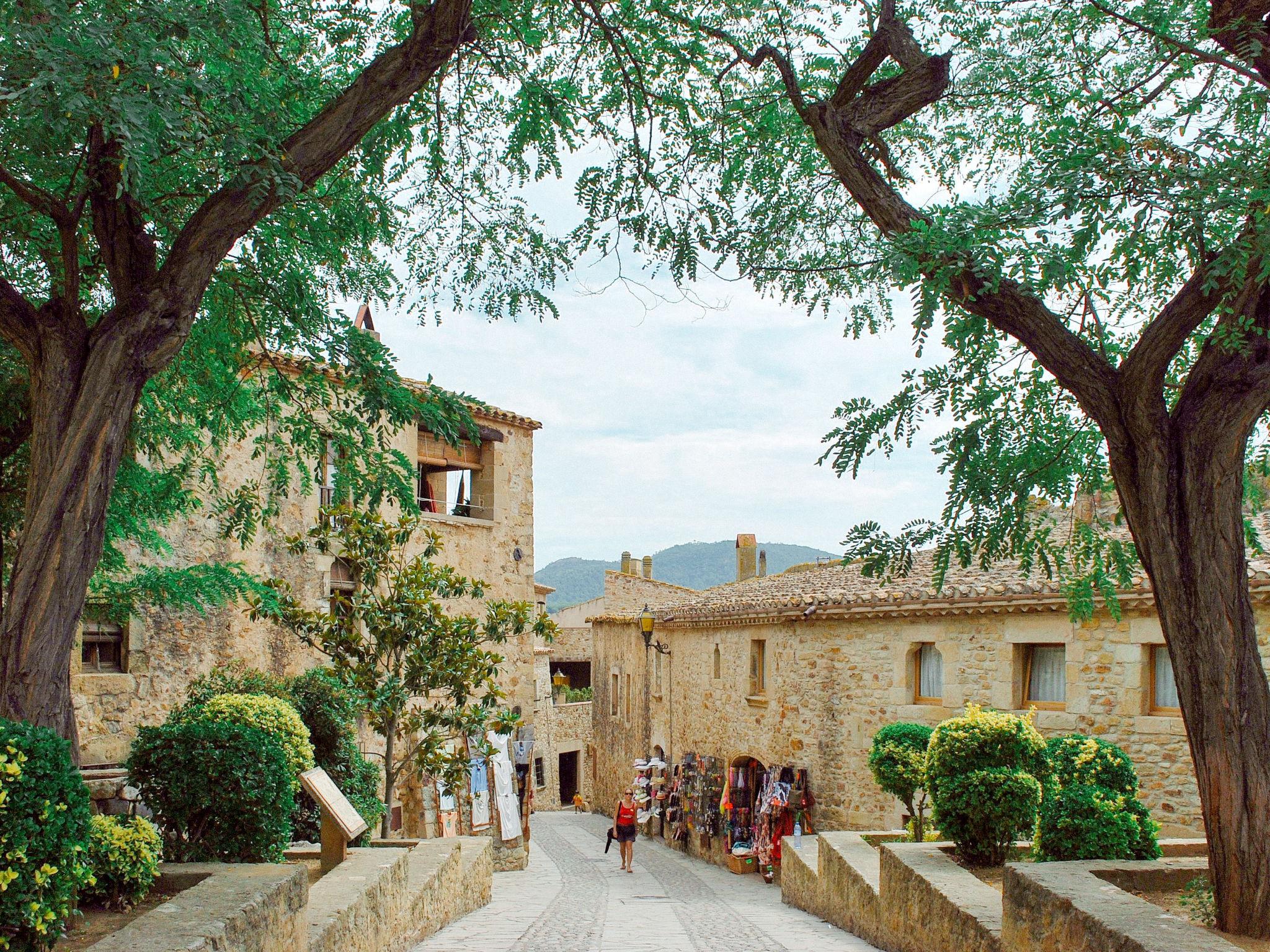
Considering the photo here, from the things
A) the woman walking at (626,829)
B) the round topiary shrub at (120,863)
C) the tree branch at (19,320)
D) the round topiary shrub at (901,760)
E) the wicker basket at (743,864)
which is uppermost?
the tree branch at (19,320)

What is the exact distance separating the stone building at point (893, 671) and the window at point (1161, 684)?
0.6 inches

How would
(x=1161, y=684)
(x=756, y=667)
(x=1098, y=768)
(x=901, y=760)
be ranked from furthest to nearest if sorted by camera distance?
(x=756, y=667) → (x=1161, y=684) → (x=901, y=760) → (x=1098, y=768)

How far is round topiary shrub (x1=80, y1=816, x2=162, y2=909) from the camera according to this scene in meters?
5.00

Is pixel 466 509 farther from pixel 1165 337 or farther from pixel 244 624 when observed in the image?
pixel 1165 337

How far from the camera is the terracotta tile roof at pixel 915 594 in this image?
1167cm

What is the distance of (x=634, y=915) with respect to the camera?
11.3 m

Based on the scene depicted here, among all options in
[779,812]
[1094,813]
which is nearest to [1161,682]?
[1094,813]

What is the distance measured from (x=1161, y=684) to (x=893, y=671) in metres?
3.83

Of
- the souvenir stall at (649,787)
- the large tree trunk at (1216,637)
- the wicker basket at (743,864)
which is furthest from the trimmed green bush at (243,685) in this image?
the souvenir stall at (649,787)

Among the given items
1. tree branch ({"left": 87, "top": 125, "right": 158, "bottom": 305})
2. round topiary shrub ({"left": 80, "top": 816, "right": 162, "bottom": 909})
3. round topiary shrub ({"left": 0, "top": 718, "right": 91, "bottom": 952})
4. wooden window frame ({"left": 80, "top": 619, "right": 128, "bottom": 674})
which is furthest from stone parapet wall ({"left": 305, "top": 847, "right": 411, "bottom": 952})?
wooden window frame ({"left": 80, "top": 619, "right": 128, "bottom": 674})

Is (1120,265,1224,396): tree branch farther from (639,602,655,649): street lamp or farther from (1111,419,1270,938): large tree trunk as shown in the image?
(639,602,655,649): street lamp

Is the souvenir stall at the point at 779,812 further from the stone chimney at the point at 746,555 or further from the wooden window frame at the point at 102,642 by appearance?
the stone chimney at the point at 746,555

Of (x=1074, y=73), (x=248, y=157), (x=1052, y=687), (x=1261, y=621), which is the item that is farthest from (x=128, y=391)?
(x=1052, y=687)

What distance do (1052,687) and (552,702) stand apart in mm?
23993
